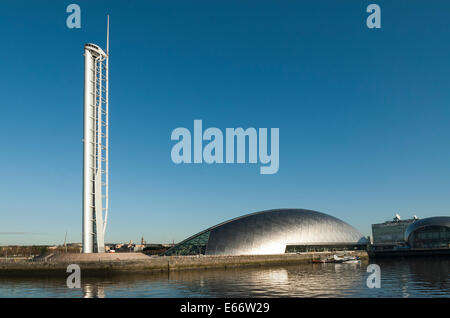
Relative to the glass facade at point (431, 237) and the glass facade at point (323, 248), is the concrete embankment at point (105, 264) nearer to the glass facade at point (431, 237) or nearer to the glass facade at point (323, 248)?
the glass facade at point (323, 248)

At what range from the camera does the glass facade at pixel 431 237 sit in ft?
427

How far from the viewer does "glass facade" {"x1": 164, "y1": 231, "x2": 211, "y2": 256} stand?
3278 inches

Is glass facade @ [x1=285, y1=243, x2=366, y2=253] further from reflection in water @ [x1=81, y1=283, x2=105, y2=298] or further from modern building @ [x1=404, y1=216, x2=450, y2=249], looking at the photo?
reflection in water @ [x1=81, y1=283, x2=105, y2=298]

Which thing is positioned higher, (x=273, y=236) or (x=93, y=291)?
(x=273, y=236)

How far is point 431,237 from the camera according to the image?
132500mm

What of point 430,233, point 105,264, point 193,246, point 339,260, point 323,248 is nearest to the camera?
point 105,264

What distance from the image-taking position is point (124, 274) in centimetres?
5753

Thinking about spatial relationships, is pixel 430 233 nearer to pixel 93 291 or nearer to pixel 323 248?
pixel 323 248

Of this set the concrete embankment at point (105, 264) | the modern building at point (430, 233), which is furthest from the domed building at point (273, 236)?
the modern building at point (430, 233)

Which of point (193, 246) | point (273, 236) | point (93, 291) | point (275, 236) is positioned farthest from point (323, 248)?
point (93, 291)

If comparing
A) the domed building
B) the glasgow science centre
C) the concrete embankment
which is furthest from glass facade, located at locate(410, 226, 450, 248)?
the concrete embankment

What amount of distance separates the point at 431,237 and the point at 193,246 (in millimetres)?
88808
